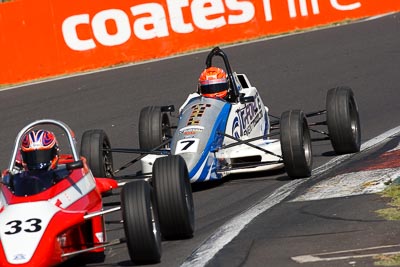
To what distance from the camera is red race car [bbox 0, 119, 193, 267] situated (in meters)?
8.47

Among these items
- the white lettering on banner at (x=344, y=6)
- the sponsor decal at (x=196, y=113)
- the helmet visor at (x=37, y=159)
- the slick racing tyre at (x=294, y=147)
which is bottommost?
the slick racing tyre at (x=294, y=147)

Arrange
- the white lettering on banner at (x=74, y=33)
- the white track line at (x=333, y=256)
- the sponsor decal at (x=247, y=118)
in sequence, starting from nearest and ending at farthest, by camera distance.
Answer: the white track line at (x=333, y=256) → the sponsor decal at (x=247, y=118) → the white lettering on banner at (x=74, y=33)

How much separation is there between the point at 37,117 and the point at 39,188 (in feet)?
33.4

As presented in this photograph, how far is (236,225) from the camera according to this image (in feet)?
32.8

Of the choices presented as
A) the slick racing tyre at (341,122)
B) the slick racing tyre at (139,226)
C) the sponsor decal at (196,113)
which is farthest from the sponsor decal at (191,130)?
the slick racing tyre at (139,226)

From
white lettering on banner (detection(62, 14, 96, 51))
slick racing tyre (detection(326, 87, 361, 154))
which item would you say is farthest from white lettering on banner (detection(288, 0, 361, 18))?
slick racing tyre (detection(326, 87, 361, 154))

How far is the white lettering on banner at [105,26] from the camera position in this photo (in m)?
22.7

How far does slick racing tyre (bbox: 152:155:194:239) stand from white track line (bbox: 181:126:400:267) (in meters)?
0.26

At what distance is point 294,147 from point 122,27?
446 inches

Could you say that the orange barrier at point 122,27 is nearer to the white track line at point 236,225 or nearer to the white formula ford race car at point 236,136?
the white formula ford race car at point 236,136

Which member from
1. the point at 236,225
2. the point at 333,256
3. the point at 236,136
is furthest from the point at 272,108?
the point at 333,256

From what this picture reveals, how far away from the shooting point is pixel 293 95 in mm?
18625

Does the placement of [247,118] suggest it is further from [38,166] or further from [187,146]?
[38,166]

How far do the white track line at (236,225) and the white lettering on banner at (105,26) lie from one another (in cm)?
1020
